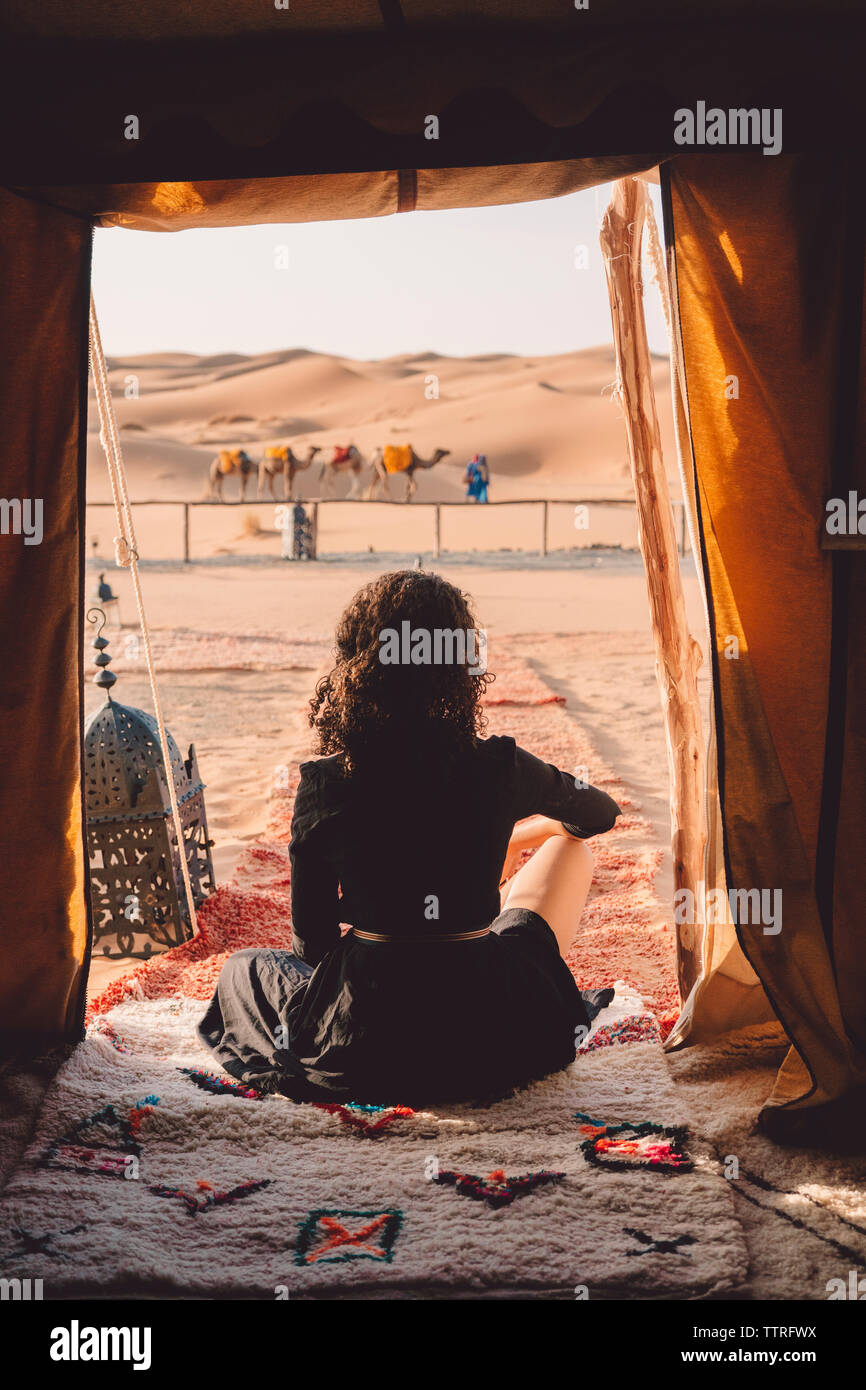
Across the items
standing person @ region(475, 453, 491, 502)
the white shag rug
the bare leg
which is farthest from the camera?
standing person @ region(475, 453, 491, 502)

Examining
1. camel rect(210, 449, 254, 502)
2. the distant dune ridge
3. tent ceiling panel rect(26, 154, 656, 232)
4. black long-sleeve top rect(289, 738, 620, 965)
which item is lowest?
black long-sleeve top rect(289, 738, 620, 965)

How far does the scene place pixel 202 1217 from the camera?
2.24 meters

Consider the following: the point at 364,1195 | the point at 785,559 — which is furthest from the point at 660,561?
the point at 364,1195

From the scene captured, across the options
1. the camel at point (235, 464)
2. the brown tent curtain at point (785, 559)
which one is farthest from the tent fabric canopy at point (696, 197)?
the camel at point (235, 464)

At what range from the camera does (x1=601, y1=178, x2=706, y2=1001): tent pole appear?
124 inches

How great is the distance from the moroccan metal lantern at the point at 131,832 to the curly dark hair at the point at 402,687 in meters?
1.45

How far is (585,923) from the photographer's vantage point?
4.09m

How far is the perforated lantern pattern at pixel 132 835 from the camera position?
146 inches

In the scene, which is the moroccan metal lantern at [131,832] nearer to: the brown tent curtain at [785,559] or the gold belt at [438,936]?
the gold belt at [438,936]

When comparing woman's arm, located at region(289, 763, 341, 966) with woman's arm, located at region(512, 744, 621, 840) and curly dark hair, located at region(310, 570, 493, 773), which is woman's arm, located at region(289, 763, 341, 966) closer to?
curly dark hair, located at region(310, 570, 493, 773)

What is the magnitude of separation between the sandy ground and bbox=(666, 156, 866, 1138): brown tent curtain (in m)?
1.66

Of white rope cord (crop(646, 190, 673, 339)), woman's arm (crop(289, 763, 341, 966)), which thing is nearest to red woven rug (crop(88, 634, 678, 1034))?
woman's arm (crop(289, 763, 341, 966))

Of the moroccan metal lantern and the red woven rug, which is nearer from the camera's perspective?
the red woven rug
